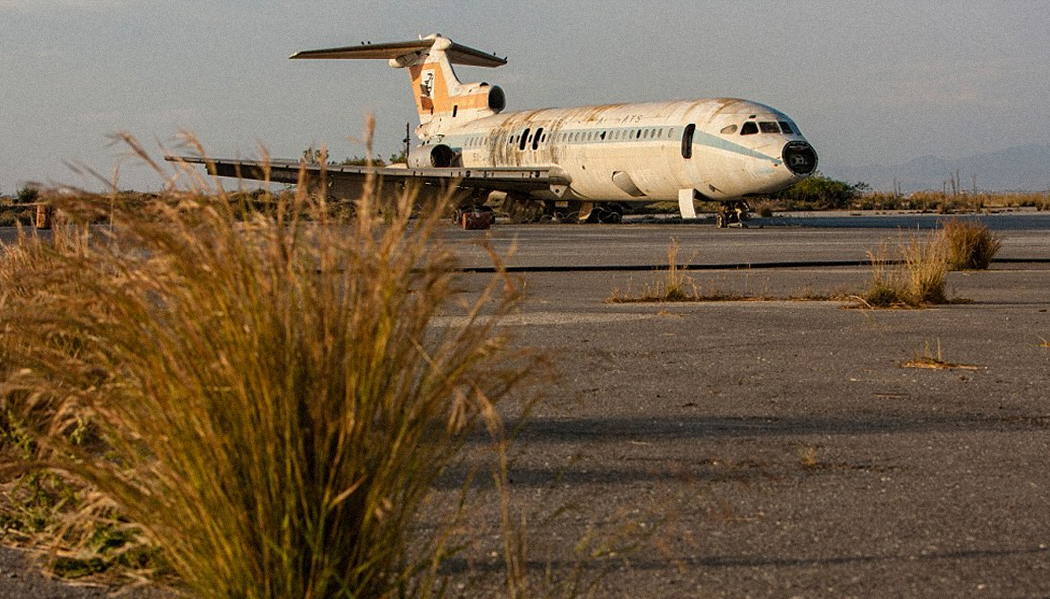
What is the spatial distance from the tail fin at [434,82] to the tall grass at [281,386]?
42.2 metres

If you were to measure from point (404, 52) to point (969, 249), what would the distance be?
34597mm

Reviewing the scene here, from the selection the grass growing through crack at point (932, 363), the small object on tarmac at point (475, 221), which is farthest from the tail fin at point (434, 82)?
the grass growing through crack at point (932, 363)

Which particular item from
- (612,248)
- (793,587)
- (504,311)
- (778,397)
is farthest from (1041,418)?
(612,248)

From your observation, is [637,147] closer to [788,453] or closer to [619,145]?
[619,145]

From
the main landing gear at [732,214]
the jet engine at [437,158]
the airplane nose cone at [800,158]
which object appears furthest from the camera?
the jet engine at [437,158]

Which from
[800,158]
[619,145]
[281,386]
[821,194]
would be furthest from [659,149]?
[821,194]

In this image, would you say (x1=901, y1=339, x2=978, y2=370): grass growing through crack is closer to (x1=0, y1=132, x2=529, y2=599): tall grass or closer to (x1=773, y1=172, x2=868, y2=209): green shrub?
(x1=0, y1=132, x2=529, y2=599): tall grass

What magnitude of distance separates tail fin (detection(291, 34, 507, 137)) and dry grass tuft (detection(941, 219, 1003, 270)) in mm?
27872

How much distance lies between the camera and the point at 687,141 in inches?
1227

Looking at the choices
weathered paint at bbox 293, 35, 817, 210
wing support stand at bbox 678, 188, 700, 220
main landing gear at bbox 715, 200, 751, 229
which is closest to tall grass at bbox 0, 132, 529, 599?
weathered paint at bbox 293, 35, 817, 210

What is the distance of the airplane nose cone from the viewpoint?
95.3 ft

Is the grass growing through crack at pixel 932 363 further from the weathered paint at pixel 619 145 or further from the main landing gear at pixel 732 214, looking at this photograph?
the main landing gear at pixel 732 214

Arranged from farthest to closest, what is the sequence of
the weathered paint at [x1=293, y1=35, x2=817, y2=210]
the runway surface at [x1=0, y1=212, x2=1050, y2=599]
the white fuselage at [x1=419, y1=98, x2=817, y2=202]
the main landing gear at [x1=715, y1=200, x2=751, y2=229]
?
the main landing gear at [x1=715, y1=200, x2=751, y2=229]
the weathered paint at [x1=293, y1=35, x2=817, y2=210]
the white fuselage at [x1=419, y1=98, x2=817, y2=202]
the runway surface at [x1=0, y1=212, x2=1050, y2=599]

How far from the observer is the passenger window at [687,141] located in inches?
1223
